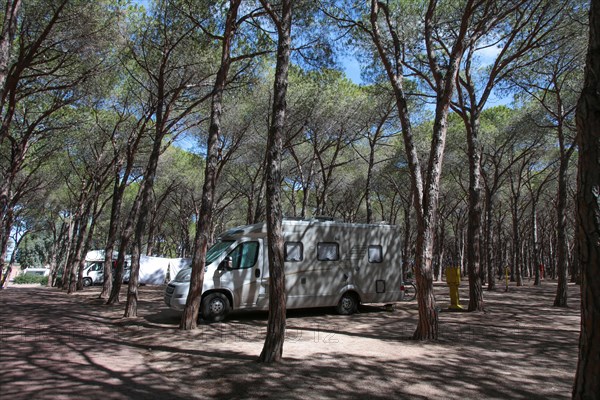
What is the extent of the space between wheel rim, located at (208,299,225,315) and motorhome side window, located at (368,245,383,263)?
13.5 ft

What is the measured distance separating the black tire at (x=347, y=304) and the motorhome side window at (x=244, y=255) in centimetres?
260

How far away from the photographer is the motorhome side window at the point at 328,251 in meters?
10.2

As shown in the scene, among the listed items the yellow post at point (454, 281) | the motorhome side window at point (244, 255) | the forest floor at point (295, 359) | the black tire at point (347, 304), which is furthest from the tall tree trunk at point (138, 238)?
the yellow post at point (454, 281)

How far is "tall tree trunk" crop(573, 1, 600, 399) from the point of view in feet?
7.68

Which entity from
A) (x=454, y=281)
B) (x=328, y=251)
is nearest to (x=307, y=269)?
(x=328, y=251)

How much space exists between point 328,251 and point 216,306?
313 cm

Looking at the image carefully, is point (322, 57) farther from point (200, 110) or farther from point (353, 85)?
point (353, 85)

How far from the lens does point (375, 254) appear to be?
1076 centimetres

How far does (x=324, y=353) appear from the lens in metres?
6.04

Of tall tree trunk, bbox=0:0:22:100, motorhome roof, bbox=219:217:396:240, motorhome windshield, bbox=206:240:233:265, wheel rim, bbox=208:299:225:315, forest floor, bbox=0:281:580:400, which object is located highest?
tall tree trunk, bbox=0:0:22:100

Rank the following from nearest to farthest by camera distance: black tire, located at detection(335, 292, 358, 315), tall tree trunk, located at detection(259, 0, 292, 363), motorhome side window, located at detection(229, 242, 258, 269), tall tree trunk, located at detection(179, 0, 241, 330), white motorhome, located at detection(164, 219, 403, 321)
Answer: tall tree trunk, located at detection(259, 0, 292, 363) → tall tree trunk, located at detection(179, 0, 241, 330) → white motorhome, located at detection(164, 219, 403, 321) → motorhome side window, located at detection(229, 242, 258, 269) → black tire, located at detection(335, 292, 358, 315)

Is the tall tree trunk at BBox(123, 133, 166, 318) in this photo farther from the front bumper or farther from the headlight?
the front bumper

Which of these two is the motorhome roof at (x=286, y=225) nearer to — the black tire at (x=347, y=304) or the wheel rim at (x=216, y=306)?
the wheel rim at (x=216, y=306)

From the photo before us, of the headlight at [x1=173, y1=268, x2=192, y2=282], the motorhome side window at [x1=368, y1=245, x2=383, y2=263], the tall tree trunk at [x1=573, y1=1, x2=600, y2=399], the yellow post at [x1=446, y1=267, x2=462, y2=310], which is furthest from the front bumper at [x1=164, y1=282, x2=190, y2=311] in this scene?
the tall tree trunk at [x1=573, y1=1, x2=600, y2=399]
